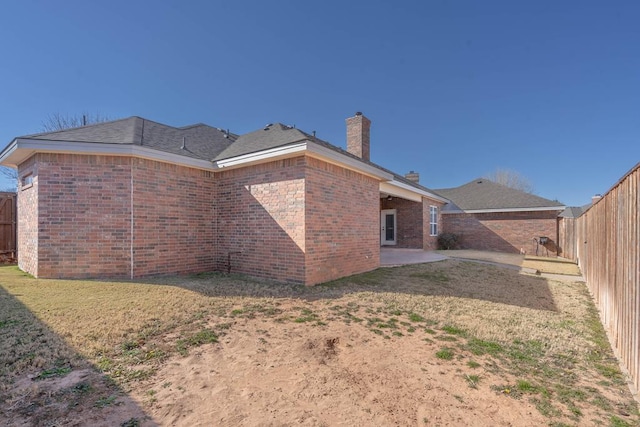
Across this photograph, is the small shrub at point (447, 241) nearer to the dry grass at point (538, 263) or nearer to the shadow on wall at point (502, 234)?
the shadow on wall at point (502, 234)

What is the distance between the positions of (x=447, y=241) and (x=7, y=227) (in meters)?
20.9

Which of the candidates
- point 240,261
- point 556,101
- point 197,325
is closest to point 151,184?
point 240,261

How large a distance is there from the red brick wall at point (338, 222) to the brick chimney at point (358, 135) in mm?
3663

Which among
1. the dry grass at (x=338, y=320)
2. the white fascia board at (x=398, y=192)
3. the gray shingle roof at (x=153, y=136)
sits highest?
the gray shingle roof at (x=153, y=136)

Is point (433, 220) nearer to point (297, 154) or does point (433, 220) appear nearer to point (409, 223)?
point (409, 223)

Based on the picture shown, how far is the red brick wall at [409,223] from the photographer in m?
16.1

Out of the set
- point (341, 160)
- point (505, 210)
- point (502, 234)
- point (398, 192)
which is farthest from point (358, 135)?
point (502, 234)

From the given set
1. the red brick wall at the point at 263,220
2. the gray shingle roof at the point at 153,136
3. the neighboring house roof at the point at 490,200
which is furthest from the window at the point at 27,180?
the neighboring house roof at the point at 490,200

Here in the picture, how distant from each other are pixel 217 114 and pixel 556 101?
1746 cm

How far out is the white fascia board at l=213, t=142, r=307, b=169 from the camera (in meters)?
6.56

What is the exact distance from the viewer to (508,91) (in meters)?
13.4

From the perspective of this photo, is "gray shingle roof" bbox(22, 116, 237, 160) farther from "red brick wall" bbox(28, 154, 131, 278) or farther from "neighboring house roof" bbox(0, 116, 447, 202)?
"red brick wall" bbox(28, 154, 131, 278)

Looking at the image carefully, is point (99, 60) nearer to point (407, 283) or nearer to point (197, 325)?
point (197, 325)

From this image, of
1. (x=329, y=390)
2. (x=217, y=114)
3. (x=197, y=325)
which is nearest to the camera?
(x=329, y=390)
